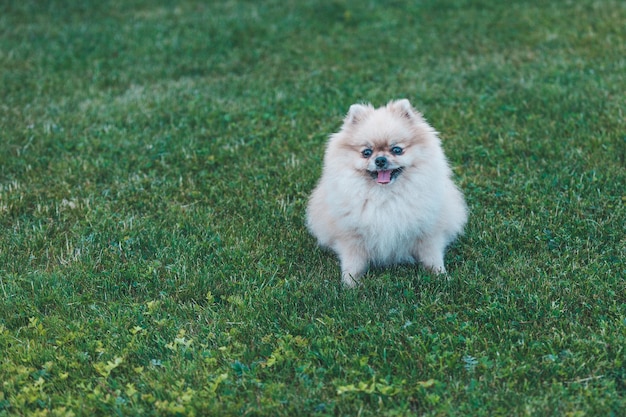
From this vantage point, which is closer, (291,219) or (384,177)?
(384,177)

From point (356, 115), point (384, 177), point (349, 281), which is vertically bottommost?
point (349, 281)

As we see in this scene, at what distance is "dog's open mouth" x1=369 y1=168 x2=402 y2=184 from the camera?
5.04 meters

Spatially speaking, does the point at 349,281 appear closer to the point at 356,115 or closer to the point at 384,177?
the point at 384,177

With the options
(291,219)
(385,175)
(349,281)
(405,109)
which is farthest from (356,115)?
(291,219)

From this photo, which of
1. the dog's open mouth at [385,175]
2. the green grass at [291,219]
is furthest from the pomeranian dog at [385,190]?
the green grass at [291,219]

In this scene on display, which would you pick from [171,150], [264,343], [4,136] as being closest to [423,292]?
[264,343]

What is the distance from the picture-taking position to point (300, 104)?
8625 mm

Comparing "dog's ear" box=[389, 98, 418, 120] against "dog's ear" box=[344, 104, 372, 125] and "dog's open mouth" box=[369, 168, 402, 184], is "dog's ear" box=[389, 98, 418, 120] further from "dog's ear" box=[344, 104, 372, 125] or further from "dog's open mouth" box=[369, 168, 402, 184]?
"dog's open mouth" box=[369, 168, 402, 184]

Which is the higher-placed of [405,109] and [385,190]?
[405,109]

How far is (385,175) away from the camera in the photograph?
505 centimetres

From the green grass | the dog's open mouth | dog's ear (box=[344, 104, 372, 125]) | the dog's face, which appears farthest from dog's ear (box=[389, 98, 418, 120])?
the green grass

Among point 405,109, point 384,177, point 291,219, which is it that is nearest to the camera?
point 384,177

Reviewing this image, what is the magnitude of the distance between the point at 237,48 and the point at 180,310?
249 inches

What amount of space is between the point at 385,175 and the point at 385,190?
0.40 feet
